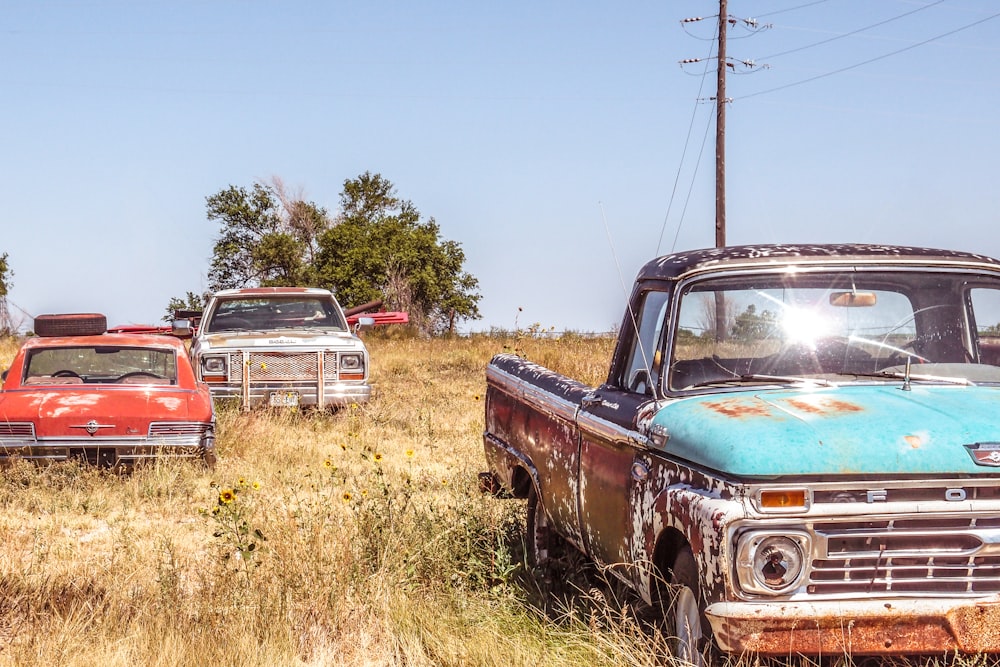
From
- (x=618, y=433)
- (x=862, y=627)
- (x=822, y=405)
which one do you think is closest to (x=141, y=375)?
(x=618, y=433)

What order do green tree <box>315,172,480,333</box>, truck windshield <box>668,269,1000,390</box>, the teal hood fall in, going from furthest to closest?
green tree <box>315,172,480,333</box>, truck windshield <box>668,269,1000,390</box>, the teal hood

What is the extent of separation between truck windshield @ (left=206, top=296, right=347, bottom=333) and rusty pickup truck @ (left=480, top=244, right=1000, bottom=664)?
8704 mm

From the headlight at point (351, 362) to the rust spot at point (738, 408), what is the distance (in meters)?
9.34

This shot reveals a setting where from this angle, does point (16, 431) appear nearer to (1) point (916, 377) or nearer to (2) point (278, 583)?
(2) point (278, 583)

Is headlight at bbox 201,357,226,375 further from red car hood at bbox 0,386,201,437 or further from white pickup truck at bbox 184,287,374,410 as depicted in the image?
red car hood at bbox 0,386,201,437

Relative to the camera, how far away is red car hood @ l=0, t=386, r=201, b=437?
8672 millimetres

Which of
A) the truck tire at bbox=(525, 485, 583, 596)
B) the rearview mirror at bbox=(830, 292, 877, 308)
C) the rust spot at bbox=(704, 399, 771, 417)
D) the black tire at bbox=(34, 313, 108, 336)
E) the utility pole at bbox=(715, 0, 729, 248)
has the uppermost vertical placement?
the utility pole at bbox=(715, 0, 729, 248)

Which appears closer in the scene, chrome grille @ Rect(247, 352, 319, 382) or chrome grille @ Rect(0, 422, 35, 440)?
chrome grille @ Rect(0, 422, 35, 440)

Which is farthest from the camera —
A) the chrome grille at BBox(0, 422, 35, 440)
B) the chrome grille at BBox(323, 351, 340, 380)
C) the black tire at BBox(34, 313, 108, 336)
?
the chrome grille at BBox(323, 351, 340, 380)

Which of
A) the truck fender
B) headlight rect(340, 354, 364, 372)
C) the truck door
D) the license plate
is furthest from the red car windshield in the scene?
the truck door

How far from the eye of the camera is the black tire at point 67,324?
410 inches

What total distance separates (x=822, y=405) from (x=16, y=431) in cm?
655

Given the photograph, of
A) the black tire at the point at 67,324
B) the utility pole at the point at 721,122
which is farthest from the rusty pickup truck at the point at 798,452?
the utility pole at the point at 721,122

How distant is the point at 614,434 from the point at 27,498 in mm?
5218
